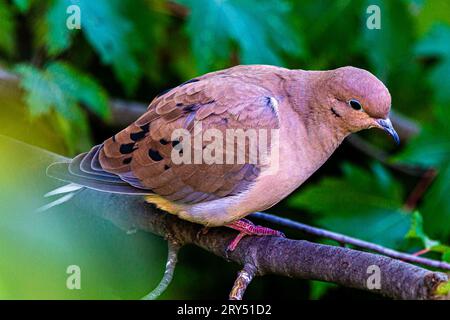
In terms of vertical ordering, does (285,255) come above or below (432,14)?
below

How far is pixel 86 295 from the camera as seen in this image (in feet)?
4.43

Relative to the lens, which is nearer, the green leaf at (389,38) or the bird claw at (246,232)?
the bird claw at (246,232)

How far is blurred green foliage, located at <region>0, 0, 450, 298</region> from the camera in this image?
3.42 meters

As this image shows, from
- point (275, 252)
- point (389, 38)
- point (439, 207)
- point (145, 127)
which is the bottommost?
point (275, 252)

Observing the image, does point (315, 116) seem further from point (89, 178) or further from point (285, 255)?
point (89, 178)

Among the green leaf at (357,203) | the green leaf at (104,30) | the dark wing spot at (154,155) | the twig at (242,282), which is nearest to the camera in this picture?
the twig at (242,282)

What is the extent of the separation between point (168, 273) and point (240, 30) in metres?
1.54

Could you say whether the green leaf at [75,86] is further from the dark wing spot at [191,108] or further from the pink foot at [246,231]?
the pink foot at [246,231]

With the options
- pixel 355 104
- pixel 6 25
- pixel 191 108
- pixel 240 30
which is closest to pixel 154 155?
pixel 191 108

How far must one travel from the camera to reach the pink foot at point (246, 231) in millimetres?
2634

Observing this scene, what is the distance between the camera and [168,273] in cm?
241

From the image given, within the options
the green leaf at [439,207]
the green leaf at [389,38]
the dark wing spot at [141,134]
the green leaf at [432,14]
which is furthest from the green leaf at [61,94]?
the green leaf at [432,14]

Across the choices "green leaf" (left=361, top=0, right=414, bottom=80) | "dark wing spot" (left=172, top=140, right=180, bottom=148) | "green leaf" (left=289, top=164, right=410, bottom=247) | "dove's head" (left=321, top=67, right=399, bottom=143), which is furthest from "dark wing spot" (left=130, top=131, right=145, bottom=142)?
"green leaf" (left=361, top=0, right=414, bottom=80)

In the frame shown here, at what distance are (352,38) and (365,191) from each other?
1.00 m
